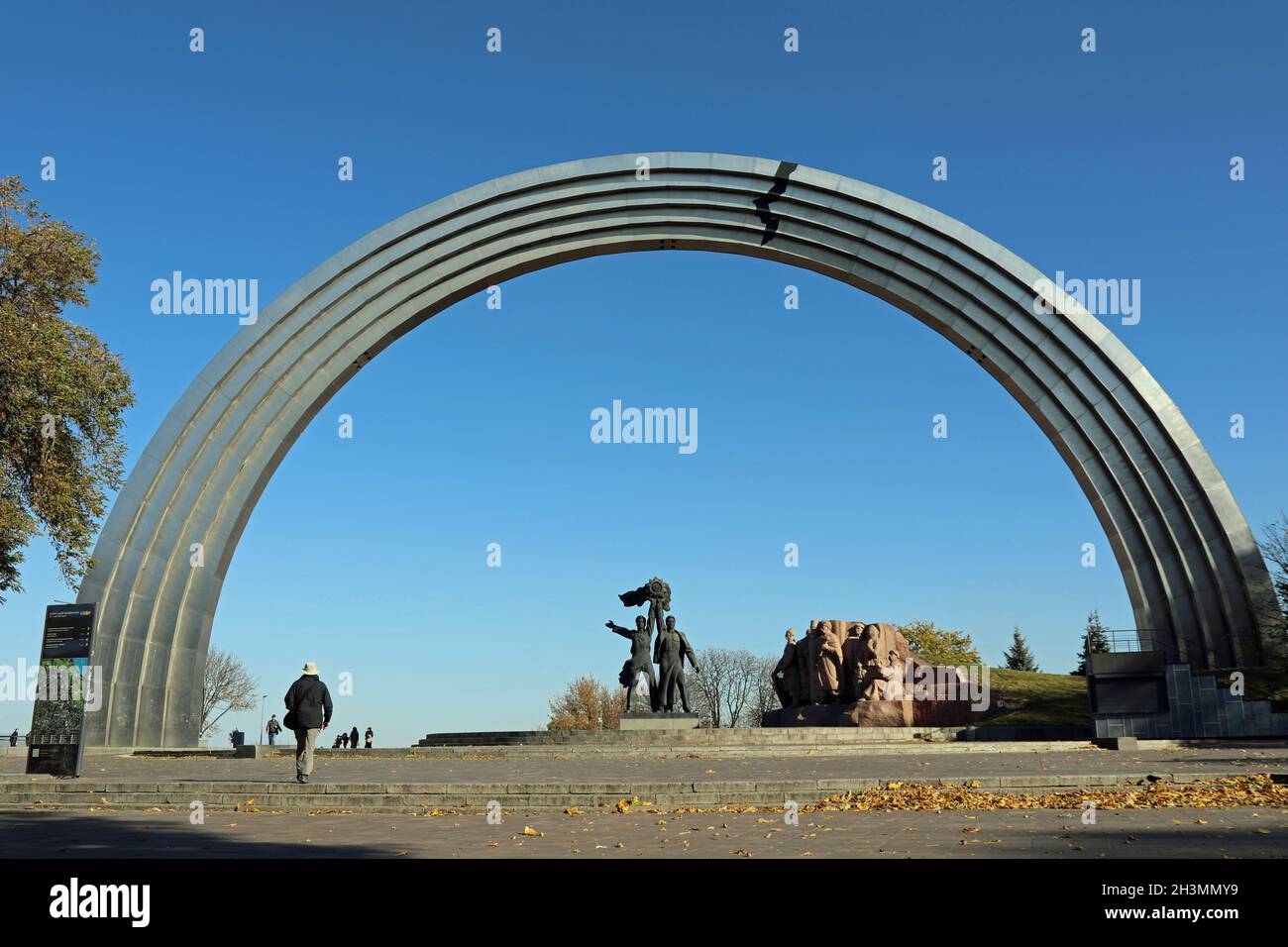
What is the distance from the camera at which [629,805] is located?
1066 cm

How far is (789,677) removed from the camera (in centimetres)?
3272

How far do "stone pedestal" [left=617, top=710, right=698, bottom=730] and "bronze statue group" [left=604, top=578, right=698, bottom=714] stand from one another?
0.89 meters

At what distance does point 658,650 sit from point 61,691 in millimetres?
14625

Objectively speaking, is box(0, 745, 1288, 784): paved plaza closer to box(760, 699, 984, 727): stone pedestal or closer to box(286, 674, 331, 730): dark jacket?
box(286, 674, 331, 730): dark jacket

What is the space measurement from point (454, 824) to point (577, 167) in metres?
29.3

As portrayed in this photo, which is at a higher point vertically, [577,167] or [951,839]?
[577,167]

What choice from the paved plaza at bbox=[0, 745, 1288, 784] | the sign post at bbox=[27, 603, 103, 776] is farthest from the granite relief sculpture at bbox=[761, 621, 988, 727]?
the sign post at bbox=[27, 603, 103, 776]

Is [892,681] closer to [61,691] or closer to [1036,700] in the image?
[1036,700]

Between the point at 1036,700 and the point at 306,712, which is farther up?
the point at 306,712

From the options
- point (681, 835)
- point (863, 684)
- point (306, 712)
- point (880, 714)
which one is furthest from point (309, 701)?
point (863, 684)

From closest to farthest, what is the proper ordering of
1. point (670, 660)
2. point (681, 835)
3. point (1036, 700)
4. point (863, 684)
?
point (681, 835) < point (670, 660) < point (863, 684) < point (1036, 700)

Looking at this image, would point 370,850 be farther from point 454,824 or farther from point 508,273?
point 508,273
